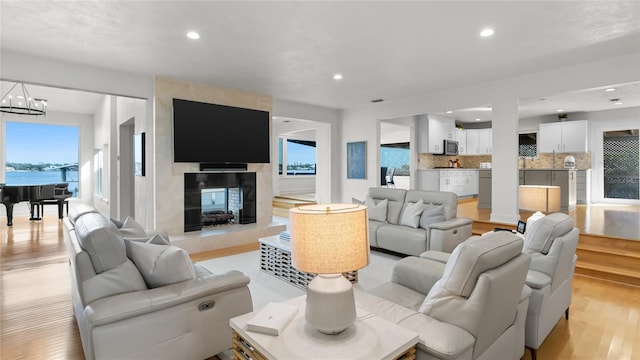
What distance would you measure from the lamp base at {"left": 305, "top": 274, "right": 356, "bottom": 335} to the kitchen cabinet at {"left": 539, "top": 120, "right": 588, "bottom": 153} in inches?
368

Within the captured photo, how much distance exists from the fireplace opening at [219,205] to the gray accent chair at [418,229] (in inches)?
105

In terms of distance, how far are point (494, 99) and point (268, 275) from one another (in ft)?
15.2

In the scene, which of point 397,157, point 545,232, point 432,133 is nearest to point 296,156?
point 397,157

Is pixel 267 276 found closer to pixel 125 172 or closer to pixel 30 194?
pixel 125 172

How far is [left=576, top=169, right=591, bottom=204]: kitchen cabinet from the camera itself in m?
7.84

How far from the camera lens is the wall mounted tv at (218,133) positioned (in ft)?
17.0

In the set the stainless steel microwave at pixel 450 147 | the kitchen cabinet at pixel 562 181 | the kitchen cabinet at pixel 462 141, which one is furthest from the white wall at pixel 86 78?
the kitchen cabinet at pixel 462 141

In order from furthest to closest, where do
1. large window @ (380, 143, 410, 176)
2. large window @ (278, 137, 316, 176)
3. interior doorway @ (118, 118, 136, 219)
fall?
large window @ (380, 143, 410, 176), large window @ (278, 137, 316, 176), interior doorway @ (118, 118, 136, 219)

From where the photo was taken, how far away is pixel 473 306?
5.05ft

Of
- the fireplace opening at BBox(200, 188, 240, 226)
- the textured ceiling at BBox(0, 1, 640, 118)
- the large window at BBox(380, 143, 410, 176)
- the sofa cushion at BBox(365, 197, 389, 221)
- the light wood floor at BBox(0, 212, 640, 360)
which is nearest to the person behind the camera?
the light wood floor at BBox(0, 212, 640, 360)

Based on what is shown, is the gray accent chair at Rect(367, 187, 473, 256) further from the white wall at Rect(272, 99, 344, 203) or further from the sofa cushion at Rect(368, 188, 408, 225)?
the white wall at Rect(272, 99, 344, 203)

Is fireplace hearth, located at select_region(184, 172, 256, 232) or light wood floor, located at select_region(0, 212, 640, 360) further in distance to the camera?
fireplace hearth, located at select_region(184, 172, 256, 232)

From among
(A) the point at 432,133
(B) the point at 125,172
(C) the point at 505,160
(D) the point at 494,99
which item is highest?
(D) the point at 494,99

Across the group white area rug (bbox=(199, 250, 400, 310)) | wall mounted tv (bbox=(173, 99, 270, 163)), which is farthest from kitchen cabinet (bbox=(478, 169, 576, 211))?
wall mounted tv (bbox=(173, 99, 270, 163))
